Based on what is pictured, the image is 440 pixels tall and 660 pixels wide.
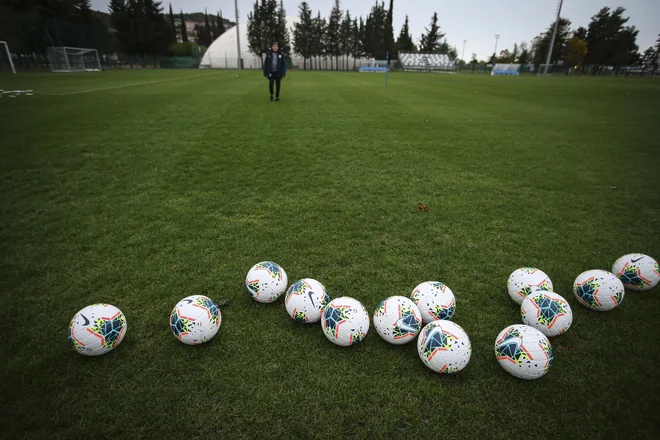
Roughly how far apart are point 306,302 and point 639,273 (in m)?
3.82

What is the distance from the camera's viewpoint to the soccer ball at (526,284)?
3.43 m

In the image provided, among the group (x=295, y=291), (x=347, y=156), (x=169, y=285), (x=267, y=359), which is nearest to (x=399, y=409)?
(x=267, y=359)

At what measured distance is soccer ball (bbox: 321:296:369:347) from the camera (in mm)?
2902

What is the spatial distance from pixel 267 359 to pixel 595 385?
2.78 meters

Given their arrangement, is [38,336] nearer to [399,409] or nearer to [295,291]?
[295,291]

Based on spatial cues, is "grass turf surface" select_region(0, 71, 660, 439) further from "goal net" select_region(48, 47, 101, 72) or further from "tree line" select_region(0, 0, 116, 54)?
"tree line" select_region(0, 0, 116, 54)

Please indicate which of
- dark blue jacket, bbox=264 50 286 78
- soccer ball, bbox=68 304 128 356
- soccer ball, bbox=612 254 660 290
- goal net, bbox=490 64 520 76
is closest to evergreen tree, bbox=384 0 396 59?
goal net, bbox=490 64 520 76

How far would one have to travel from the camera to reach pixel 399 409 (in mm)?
2459

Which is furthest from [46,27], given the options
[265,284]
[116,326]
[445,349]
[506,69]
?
[506,69]

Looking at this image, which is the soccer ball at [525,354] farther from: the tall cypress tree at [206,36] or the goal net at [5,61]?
the tall cypress tree at [206,36]

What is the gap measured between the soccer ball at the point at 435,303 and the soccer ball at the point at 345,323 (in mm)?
624

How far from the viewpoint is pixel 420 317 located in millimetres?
3035

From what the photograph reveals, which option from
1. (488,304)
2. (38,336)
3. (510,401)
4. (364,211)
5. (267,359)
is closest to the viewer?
(510,401)

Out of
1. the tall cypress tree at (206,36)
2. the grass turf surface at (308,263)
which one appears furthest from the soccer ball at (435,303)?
the tall cypress tree at (206,36)
